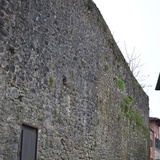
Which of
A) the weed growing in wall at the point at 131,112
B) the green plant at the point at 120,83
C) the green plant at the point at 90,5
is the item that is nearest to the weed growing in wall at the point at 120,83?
the green plant at the point at 120,83

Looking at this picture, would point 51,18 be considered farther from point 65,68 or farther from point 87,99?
point 87,99

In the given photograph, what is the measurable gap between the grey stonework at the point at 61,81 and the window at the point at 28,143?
6.2 inches

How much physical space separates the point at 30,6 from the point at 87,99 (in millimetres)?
3914

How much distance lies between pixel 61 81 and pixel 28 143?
7.02ft

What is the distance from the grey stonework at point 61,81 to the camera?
7.22m

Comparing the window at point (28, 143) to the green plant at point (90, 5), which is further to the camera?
the green plant at point (90, 5)

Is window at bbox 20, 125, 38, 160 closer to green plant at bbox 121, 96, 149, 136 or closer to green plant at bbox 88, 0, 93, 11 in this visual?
green plant at bbox 88, 0, 93, 11

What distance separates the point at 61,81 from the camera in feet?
30.6

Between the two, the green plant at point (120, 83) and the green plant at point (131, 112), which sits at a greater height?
the green plant at point (120, 83)

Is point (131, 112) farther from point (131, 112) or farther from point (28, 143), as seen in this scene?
point (28, 143)

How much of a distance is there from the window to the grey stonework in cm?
16

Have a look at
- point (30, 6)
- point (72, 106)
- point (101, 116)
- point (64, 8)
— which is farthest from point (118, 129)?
point (30, 6)

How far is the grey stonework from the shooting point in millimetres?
7219

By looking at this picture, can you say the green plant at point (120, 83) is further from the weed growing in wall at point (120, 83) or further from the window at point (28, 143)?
the window at point (28, 143)
